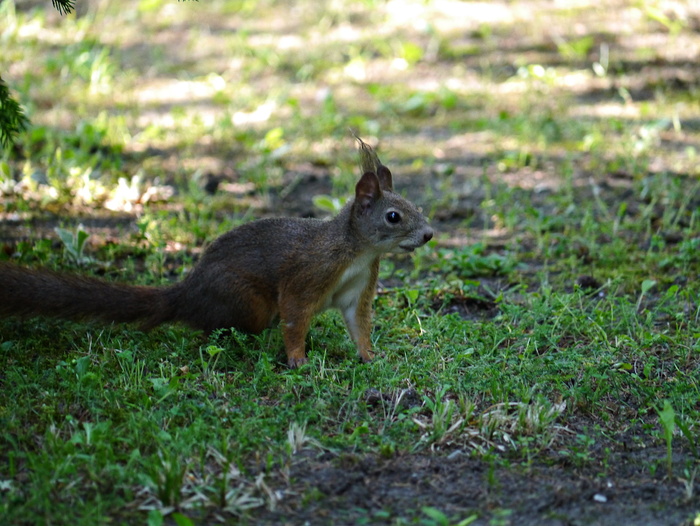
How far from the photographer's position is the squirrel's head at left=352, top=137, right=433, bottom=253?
3621 mm

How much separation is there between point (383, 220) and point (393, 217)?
0.04m

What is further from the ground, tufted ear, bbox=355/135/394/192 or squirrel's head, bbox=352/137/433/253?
tufted ear, bbox=355/135/394/192

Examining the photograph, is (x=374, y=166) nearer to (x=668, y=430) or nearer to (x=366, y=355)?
(x=366, y=355)

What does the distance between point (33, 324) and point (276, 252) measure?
3.46ft

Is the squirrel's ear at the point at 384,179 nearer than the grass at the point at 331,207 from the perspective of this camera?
No

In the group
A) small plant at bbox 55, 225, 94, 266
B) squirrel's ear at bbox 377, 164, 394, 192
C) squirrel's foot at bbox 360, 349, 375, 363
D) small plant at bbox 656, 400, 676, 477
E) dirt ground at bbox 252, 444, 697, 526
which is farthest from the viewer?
small plant at bbox 55, 225, 94, 266

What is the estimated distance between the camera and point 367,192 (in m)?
3.63

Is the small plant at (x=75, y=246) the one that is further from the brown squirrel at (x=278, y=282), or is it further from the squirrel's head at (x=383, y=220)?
the squirrel's head at (x=383, y=220)

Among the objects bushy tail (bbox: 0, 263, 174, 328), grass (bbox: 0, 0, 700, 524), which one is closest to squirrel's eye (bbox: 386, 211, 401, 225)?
grass (bbox: 0, 0, 700, 524)

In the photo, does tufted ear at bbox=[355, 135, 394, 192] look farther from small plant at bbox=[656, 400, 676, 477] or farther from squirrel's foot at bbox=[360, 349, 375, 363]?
small plant at bbox=[656, 400, 676, 477]

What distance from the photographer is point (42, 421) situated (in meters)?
2.91

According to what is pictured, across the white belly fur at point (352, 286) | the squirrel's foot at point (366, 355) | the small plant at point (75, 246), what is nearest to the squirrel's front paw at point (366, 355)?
the squirrel's foot at point (366, 355)

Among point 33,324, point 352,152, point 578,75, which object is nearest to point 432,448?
point 33,324

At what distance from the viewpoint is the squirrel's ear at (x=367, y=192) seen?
142 inches
